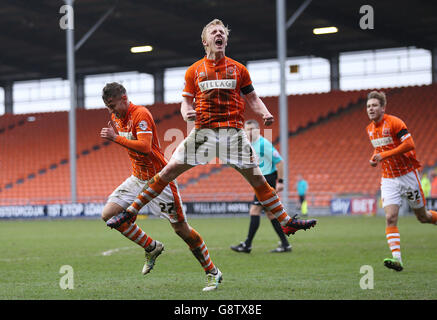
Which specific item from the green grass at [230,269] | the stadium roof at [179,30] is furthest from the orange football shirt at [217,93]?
the stadium roof at [179,30]

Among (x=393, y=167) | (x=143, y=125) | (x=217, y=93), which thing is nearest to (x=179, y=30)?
(x=393, y=167)

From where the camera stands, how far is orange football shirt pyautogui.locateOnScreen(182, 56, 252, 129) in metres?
6.78

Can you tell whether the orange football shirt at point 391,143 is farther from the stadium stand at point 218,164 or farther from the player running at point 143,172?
the stadium stand at point 218,164

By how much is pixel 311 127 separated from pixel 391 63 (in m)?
6.83

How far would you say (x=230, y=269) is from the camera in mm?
9359

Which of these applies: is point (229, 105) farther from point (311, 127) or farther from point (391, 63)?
point (391, 63)

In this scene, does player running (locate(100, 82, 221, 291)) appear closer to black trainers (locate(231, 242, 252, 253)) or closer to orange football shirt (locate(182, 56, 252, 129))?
orange football shirt (locate(182, 56, 252, 129))

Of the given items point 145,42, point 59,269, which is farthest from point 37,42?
point 59,269

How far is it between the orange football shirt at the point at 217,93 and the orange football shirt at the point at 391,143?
2856mm

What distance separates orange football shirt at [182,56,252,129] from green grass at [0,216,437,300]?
173 cm

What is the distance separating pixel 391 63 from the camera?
37.5m

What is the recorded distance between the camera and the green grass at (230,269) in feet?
23.0

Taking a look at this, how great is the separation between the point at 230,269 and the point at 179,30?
2600 cm

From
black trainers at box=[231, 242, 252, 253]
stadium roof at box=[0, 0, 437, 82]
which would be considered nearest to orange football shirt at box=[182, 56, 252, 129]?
black trainers at box=[231, 242, 252, 253]
